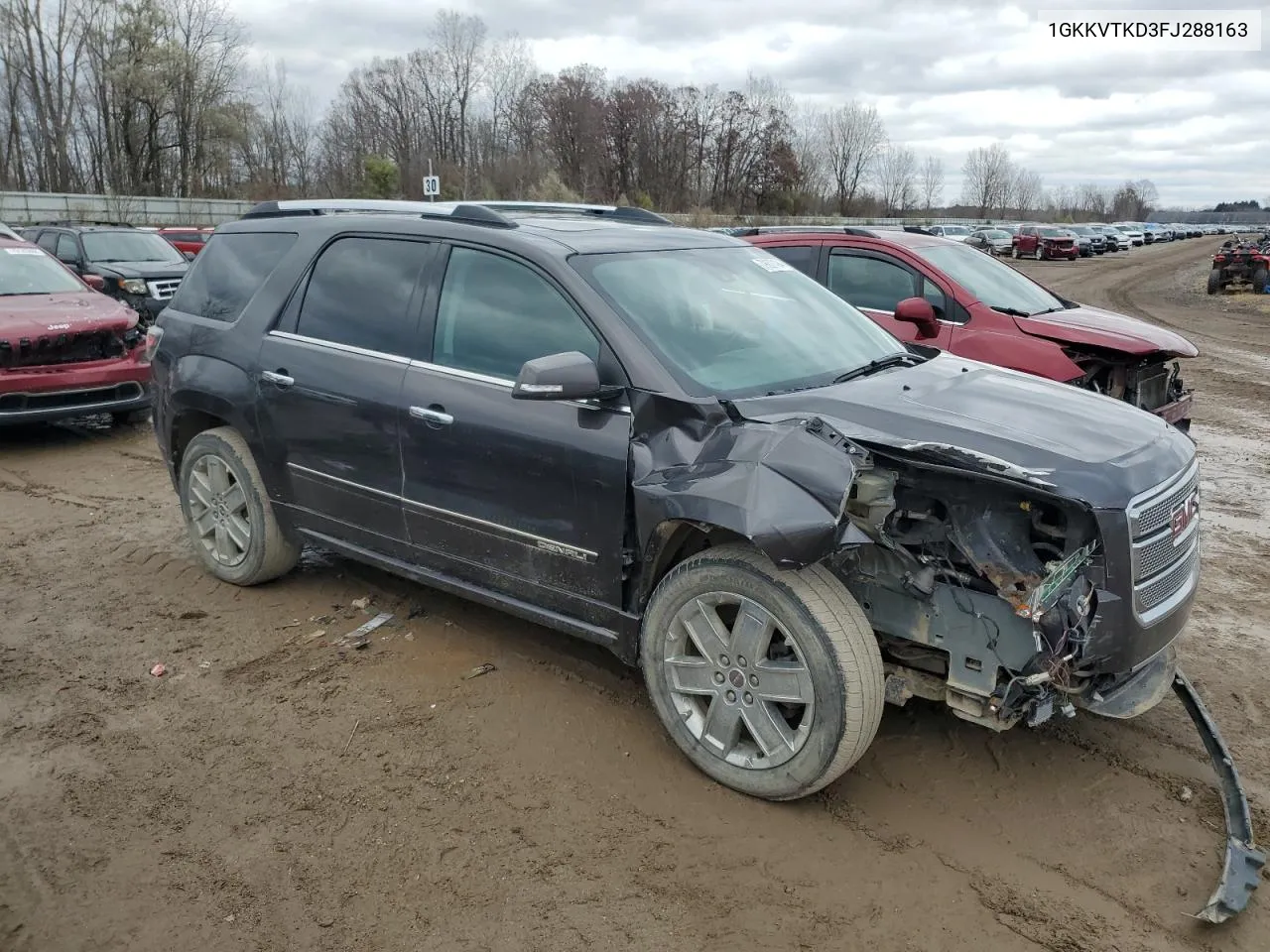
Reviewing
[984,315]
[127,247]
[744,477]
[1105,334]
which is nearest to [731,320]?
[744,477]

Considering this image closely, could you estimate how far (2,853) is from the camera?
10.0 ft

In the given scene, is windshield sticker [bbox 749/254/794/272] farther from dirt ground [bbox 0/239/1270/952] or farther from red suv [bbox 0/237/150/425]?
red suv [bbox 0/237/150/425]

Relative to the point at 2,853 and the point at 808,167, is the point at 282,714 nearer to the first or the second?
the point at 2,853

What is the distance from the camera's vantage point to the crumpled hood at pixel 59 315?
8.03 m

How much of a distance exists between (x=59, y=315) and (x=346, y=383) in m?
5.65

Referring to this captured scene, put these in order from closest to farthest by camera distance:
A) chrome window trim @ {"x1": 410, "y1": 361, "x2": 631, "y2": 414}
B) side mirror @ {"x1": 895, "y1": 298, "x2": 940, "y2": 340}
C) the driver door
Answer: chrome window trim @ {"x1": 410, "y1": 361, "x2": 631, "y2": 414} < side mirror @ {"x1": 895, "y1": 298, "x2": 940, "y2": 340} < the driver door

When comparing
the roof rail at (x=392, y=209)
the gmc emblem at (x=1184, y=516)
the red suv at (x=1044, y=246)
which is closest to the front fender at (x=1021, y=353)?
the gmc emblem at (x=1184, y=516)

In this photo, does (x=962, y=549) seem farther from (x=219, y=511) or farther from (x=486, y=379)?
(x=219, y=511)

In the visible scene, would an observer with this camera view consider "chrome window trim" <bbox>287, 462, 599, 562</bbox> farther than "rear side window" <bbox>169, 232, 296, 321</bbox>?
No

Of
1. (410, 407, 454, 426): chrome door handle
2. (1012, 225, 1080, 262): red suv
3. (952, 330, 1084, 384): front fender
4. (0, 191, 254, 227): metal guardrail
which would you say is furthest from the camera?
(1012, 225, 1080, 262): red suv

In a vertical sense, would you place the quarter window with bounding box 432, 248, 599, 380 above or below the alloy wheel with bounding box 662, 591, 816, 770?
above

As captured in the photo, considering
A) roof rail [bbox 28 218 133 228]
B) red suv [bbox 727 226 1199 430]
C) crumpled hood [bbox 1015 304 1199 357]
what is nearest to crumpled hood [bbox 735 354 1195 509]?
red suv [bbox 727 226 1199 430]

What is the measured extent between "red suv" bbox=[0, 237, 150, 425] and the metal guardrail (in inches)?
942

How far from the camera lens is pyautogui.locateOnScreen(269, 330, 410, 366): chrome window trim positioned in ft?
13.7
